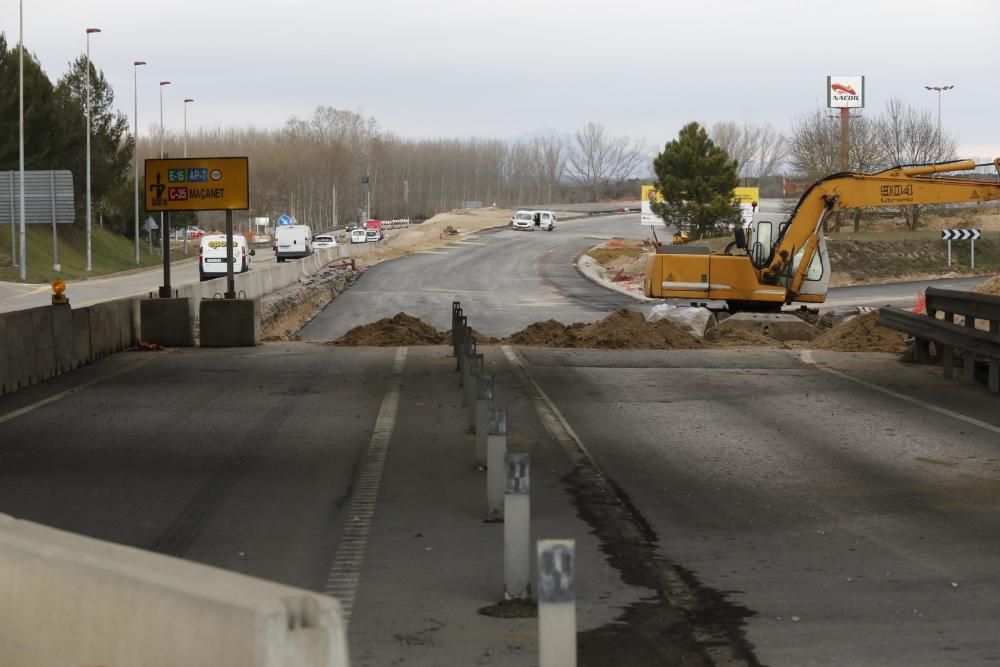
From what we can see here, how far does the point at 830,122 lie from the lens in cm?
9375

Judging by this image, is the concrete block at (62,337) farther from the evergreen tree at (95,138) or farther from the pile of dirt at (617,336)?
the evergreen tree at (95,138)

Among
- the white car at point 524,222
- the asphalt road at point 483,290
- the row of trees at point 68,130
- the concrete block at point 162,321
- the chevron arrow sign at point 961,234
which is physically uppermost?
the row of trees at point 68,130

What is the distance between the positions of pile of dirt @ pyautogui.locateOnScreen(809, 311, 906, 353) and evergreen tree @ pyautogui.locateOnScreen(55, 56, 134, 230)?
64.8m

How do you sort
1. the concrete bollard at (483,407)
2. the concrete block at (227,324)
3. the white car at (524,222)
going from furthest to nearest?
1. the white car at (524,222)
2. the concrete block at (227,324)
3. the concrete bollard at (483,407)

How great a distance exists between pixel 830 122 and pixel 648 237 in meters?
19.6

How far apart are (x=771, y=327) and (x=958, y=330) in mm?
12423

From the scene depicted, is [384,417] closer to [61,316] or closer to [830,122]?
[61,316]

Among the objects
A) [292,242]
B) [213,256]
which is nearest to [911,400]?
[213,256]

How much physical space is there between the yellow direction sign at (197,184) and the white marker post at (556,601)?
2422 centimetres

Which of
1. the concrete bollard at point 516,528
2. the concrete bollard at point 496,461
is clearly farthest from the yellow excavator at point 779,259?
the concrete bollard at point 516,528

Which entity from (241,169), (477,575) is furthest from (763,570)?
(241,169)

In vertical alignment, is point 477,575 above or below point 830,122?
below

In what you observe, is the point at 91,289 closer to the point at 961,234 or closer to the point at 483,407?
the point at 961,234

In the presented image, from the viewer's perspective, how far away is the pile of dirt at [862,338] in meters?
26.6
